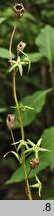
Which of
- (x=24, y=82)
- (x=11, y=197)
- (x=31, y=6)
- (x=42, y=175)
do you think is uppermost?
(x=31, y=6)

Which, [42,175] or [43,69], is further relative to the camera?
[43,69]

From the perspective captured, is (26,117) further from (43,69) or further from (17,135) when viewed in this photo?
(43,69)
